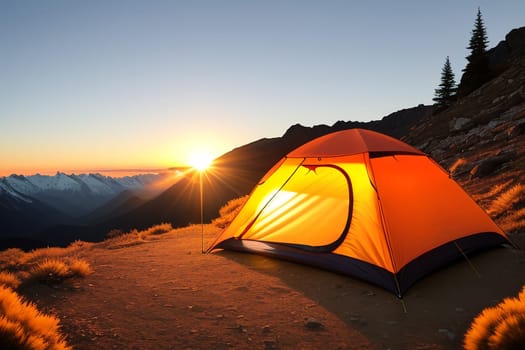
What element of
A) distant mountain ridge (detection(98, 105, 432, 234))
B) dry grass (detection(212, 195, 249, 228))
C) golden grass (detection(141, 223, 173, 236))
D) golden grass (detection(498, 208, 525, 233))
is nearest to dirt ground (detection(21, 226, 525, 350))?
golden grass (detection(498, 208, 525, 233))

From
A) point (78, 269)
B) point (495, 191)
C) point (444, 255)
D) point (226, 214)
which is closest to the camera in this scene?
point (444, 255)

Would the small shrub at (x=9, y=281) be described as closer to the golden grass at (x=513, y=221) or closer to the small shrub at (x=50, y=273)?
the small shrub at (x=50, y=273)

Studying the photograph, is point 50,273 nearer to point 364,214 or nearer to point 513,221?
point 364,214

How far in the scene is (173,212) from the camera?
144 metres

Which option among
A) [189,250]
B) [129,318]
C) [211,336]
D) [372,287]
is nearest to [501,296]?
[372,287]

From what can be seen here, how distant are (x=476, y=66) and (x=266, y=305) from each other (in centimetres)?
5393

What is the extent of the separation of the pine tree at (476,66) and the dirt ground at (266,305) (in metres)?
48.0

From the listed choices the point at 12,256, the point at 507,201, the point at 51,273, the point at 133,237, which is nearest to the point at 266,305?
the point at 51,273

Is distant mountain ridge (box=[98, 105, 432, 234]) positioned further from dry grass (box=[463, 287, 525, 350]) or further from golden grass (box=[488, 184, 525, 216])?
dry grass (box=[463, 287, 525, 350])

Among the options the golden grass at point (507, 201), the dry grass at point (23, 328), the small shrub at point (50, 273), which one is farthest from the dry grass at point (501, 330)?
the golden grass at point (507, 201)

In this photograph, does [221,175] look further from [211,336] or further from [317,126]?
[211,336]

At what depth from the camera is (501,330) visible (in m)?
3.60

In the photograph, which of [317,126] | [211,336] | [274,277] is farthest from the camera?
[317,126]

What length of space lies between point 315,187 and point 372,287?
8.83 ft
